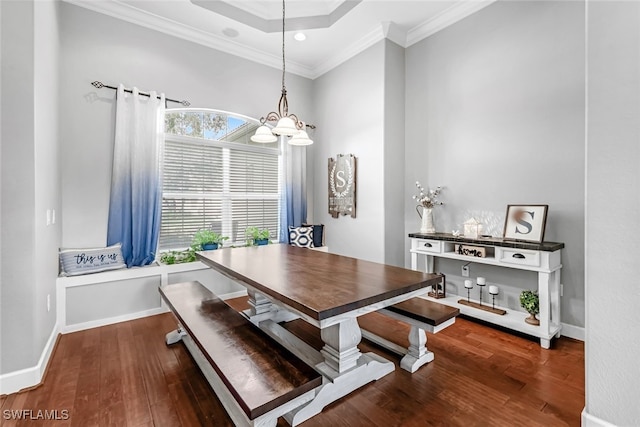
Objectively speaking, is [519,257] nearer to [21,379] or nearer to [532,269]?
[532,269]

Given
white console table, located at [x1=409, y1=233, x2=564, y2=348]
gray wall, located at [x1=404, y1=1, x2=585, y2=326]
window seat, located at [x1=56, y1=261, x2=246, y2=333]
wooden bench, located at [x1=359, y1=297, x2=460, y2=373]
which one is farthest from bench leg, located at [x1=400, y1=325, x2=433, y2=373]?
window seat, located at [x1=56, y1=261, x2=246, y2=333]

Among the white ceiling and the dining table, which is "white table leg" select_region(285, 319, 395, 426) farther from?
the white ceiling

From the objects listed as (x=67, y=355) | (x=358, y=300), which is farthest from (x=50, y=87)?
(x=358, y=300)

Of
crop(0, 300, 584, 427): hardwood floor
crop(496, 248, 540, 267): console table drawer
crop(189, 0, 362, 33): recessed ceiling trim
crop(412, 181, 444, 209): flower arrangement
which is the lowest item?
crop(0, 300, 584, 427): hardwood floor

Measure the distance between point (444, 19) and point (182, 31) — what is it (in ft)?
10.5

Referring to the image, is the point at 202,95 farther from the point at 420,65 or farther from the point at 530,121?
the point at 530,121

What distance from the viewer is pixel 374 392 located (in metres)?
1.87

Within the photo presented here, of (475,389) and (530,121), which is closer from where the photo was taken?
(475,389)

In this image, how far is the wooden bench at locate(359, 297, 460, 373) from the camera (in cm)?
198

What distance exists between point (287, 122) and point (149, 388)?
2138mm

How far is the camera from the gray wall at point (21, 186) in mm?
1863

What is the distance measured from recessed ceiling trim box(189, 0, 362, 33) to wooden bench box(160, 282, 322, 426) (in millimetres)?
3313

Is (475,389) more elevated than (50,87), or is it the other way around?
(50,87)

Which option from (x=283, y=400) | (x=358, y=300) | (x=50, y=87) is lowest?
(x=283, y=400)
